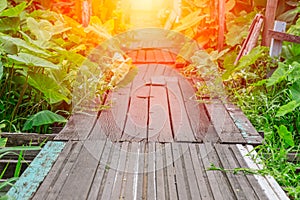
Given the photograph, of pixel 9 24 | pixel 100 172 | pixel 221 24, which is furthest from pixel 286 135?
pixel 221 24

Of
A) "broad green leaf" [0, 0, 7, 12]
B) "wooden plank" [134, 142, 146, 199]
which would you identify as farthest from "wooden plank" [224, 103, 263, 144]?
"broad green leaf" [0, 0, 7, 12]

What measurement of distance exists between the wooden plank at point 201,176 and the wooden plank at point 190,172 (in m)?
0.02

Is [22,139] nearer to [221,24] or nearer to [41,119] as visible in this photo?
[41,119]

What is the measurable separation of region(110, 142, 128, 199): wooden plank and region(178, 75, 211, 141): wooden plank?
1.72 ft

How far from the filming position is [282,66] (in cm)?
331

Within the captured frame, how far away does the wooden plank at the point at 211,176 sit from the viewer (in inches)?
73.5

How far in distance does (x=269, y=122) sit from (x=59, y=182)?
5.84ft

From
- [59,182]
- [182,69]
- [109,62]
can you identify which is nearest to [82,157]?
[59,182]

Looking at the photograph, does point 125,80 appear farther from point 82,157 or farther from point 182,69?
point 82,157

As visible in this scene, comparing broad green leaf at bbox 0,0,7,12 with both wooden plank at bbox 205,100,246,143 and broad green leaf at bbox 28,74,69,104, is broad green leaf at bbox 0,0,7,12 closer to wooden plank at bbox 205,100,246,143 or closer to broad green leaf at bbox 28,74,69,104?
broad green leaf at bbox 28,74,69,104

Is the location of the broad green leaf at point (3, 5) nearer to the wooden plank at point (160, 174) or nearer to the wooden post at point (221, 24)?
the wooden plank at point (160, 174)

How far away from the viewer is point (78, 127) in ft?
9.25

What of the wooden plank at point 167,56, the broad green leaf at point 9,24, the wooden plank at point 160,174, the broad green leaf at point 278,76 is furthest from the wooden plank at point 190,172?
the wooden plank at point 167,56

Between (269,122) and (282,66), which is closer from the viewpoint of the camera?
(269,122)
